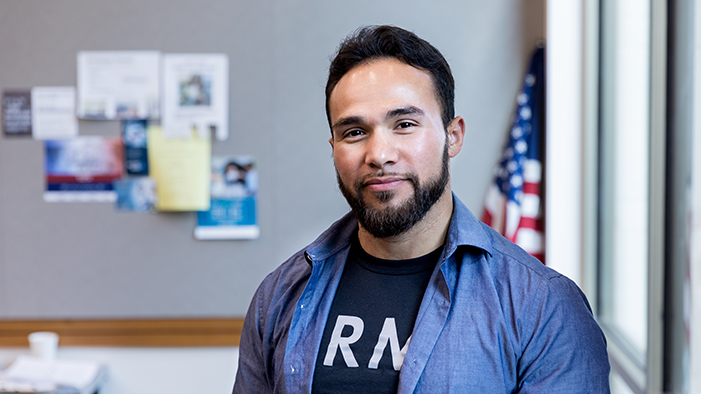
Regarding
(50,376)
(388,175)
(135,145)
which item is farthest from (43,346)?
(388,175)

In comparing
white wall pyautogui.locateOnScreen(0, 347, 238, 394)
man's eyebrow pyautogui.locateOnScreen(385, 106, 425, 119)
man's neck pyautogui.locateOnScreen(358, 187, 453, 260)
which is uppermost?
man's eyebrow pyautogui.locateOnScreen(385, 106, 425, 119)

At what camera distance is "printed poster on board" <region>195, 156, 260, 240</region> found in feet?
6.68

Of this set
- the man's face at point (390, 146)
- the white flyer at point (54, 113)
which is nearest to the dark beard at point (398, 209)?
the man's face at point (390, 146)

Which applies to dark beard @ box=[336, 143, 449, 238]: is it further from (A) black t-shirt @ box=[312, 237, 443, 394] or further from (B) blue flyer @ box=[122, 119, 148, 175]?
(B) blue flyer @ box=[122, 119, 148, 175]

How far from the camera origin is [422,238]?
1.06 meters

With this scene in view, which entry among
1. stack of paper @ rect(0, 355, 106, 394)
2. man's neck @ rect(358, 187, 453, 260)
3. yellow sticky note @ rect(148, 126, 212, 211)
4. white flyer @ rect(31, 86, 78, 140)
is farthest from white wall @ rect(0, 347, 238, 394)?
man's neck @ rect(358, 187, 453, 260)

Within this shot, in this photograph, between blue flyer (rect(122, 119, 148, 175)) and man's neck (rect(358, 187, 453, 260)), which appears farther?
blue flyer (rect(122, 119, 148, 175))

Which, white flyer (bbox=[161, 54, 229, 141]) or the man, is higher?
white flyer (bbox=[161, 54, 229, 141])

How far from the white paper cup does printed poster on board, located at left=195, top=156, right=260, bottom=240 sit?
0.63 meters

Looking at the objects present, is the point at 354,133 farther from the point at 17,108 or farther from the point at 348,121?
the point at 17,108

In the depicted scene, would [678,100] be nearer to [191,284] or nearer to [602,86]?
[602,86]

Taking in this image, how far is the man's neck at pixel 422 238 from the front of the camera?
1.06 m

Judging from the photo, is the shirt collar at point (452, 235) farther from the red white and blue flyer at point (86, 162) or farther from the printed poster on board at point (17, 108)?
the printed poster on board at point (17, 108)

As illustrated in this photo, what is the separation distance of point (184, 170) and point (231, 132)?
0.22m
